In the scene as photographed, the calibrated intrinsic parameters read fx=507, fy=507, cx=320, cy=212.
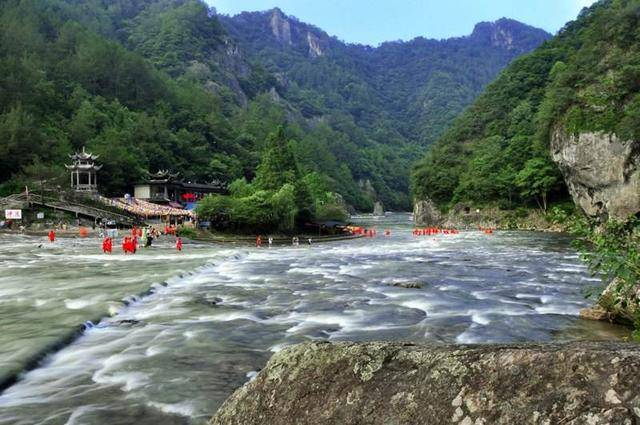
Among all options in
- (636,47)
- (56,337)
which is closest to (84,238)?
(56,337)

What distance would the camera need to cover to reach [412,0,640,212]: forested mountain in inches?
2404

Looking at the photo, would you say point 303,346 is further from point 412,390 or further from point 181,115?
point 181,115

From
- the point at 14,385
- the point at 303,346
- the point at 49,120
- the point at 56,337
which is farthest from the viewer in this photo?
the point at 49,120

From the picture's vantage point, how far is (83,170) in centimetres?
7988

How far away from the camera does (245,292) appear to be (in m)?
21.9

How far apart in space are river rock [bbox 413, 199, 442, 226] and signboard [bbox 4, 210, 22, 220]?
3211 inches

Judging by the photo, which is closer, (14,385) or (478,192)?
(14,385)

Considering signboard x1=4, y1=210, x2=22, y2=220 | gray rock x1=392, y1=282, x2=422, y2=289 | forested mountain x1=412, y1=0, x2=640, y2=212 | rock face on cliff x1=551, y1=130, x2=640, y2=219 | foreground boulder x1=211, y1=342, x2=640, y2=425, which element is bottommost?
gray rock x1=392, y1=282, x2=422, y2=289

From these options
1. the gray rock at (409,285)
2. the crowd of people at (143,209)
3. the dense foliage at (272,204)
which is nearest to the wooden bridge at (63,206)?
the crowd of people at (143,209)

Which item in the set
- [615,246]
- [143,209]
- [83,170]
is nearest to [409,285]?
[615,246]

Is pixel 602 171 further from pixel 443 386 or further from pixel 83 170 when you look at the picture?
pixel 83 170

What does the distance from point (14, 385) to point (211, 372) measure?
368cm

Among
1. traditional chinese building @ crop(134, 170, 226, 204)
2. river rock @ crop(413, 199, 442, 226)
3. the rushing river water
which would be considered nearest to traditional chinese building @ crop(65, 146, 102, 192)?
traditional chinese building @ crop(134, 170, 226, 204)

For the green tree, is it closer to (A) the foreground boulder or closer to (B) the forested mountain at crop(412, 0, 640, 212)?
(B) the forested mountain at crop(412, 0, 640, 212)
